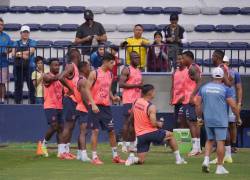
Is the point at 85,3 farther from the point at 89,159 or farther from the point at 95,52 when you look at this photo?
the point at 89,159

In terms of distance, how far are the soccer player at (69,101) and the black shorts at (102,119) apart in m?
0.75

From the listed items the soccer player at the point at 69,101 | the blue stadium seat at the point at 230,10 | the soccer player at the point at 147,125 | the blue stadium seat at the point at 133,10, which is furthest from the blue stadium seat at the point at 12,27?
the soccer player at the point at 147,125

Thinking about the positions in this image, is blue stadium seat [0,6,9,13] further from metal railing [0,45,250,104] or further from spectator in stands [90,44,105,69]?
spectator in stands [90,44,105,69]

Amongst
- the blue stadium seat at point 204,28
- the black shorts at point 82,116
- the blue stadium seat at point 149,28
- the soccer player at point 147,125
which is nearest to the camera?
the soccer player at point 147,125

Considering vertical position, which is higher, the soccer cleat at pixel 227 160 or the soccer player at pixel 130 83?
the soccer player at pixel 130 83

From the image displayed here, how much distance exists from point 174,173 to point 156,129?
1660mm

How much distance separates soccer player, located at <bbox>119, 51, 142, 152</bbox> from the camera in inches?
818

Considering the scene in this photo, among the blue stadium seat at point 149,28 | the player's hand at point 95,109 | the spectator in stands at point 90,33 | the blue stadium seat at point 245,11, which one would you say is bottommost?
the player's hand at point 95,109

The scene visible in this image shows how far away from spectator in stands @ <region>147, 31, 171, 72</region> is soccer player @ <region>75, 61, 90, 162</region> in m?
3.87

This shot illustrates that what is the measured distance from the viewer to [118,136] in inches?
904

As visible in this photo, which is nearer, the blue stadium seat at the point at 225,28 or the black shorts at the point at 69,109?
the black shorts at the point at 69,109

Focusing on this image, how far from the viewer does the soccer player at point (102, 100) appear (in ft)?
61.3

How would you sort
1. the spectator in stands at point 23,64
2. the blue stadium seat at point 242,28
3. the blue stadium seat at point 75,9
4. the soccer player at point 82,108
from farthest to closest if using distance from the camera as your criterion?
1. the blue stadium seat at point 75,9
2. the blue stadium seat at point 242,28
3. the spectator in stands at point 23,64
4. the soccer player at point 82,108

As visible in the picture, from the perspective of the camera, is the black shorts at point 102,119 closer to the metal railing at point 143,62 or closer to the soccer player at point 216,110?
the soccer player at point 216,110
